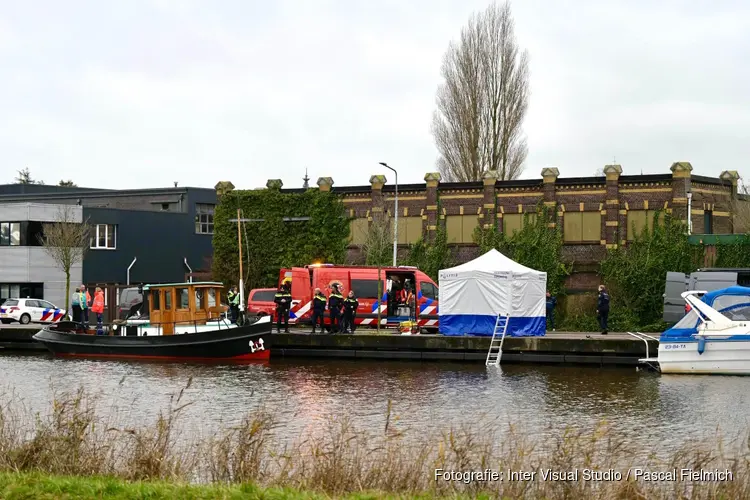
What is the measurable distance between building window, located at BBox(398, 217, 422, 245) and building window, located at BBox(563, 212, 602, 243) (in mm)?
7700

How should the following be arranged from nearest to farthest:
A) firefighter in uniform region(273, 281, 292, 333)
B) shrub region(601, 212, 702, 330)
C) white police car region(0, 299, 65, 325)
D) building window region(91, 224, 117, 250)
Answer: firefighter in uniform region(273, 281, 292, 333)
shrub region(601, 212, 702, 330)
white police car region(0, 299, 65, 325)
building window region(91, 224, 117, 250)

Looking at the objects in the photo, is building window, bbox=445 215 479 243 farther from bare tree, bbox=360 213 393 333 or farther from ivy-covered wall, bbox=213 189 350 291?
ivy-covered wall, bbox=213 189 350 291

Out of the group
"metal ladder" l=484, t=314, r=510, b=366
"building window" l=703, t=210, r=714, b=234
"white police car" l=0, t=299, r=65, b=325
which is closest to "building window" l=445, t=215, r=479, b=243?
"building window" l=703, t=210, r=714, b=234

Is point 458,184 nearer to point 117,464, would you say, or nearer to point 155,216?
point 155,216

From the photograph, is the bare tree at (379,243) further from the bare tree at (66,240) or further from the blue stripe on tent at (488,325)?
the bare tree at (66,240)

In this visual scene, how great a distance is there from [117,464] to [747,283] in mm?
28370

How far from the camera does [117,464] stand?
1341 cm

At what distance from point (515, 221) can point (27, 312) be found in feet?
82.9

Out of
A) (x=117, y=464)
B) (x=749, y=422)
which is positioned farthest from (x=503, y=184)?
(x=117, y=464)

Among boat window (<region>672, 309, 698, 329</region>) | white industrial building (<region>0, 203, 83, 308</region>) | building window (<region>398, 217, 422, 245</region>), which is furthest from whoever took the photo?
white industrial building (<region>0, 203, 83, 308</region>)

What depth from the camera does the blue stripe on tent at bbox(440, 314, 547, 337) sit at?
33.2m

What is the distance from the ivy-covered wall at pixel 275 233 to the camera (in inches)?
1992

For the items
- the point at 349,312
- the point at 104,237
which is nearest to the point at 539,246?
the point at 349,312

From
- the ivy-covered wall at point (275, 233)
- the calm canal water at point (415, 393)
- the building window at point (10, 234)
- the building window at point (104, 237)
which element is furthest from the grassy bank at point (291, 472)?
the building window at point (104, 237)
